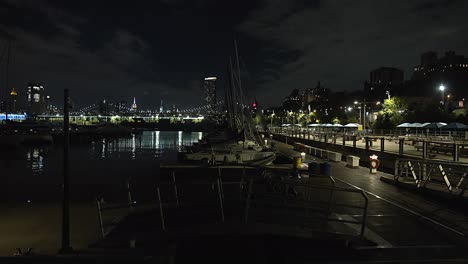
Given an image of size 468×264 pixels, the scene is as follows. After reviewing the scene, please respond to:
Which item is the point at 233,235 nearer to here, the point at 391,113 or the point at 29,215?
the point at 29,215

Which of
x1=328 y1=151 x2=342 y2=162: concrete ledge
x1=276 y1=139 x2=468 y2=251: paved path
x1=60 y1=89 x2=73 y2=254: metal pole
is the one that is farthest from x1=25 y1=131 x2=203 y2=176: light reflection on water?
x1=276 y1=139 x2=468 y2=251: paved path

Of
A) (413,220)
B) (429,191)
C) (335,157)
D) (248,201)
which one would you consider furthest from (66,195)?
(335,157)

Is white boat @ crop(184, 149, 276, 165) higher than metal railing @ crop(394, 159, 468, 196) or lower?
lower

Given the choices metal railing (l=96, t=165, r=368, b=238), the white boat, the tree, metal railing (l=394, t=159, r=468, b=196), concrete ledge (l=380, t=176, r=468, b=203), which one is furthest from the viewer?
the tree

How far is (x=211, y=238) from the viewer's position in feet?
30.9

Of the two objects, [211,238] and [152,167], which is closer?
[211,238]

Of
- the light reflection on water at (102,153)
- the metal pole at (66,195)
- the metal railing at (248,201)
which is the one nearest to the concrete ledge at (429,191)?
the metal railing at (248,201)

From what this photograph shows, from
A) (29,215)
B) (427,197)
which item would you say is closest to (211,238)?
(427,197)

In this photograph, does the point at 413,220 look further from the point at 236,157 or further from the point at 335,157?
the point at 236,157

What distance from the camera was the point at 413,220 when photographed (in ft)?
37.9

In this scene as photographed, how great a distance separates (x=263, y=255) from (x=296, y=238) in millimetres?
989

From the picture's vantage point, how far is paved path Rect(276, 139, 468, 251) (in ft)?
31.0

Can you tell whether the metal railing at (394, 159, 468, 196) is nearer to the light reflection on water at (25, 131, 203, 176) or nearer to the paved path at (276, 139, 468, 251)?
the paved path at (276, 139, 468, 251)

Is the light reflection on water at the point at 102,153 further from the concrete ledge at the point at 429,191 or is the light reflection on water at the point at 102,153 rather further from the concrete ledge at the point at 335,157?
the concrete ledge at the point at 429,191
